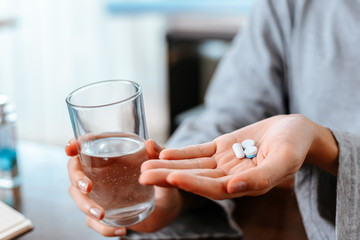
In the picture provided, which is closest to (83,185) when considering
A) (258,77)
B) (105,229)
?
(105,229)

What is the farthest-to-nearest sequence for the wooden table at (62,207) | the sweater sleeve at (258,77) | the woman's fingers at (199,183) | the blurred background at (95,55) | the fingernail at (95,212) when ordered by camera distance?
the blurred background at (95,55) < the sweater sleeve at (258,77) < the wooden table at (62,207) < the fingernail at (95,212) < the woman's fingers at (199,183)

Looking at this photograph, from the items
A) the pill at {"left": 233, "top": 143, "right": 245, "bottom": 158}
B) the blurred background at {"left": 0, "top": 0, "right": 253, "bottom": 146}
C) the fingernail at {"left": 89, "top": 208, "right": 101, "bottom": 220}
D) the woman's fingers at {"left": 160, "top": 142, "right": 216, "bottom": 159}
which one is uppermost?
the woman's fingers at {"left": 160, "top": 142, "right": 216, "bottom": 159}

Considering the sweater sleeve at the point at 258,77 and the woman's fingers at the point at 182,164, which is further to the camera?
the sweater sleeve at the point at 258,77

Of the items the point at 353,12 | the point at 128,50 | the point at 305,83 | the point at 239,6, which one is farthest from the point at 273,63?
the point at 128,50

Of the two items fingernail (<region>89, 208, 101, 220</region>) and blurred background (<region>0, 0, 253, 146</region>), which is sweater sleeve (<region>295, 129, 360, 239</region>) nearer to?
fingernail (<region>89, 208, 101, 220</region>)

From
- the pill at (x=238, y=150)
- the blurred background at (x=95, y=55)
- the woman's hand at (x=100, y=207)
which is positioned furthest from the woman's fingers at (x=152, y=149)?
the blurred background at (x=95, y=55)

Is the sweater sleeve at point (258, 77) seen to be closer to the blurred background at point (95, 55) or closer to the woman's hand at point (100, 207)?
the woman's hand at point (100, 207)

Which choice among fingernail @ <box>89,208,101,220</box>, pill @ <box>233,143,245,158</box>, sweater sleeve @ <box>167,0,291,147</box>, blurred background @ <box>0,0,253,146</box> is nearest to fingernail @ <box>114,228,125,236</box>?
fingernail @ <box>89,208,101,220</box>

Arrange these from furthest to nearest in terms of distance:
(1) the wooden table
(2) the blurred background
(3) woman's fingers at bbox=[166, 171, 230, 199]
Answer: (2) the blurred background
(1) the wooden table
(3) woman's fingers at bbox=[166, 171, 230, 199]
